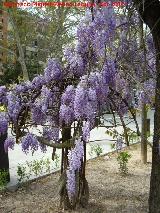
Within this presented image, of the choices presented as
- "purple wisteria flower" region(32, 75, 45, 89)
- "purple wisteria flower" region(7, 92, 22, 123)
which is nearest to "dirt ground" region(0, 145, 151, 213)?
"purple wisteria flower" region(7, 92, 22, 123)

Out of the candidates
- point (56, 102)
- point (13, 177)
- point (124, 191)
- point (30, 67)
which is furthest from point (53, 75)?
point (30, 67)

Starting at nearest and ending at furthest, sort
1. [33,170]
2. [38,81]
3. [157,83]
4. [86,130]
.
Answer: [86,130]
[157,83]
[38,81]
[33,170]

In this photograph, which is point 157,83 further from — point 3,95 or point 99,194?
point 99,194

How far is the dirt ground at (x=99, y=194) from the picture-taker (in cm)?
613

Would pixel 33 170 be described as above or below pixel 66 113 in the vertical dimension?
below

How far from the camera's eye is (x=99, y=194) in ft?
22.5

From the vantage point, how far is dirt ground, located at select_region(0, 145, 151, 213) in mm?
6129

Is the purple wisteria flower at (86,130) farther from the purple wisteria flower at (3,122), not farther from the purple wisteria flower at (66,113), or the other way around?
the purple wisteria flower at (3,122)

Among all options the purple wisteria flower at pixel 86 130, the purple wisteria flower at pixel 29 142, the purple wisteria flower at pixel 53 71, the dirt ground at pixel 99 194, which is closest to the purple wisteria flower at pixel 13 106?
the purple wisteria flower at pixel 29 142

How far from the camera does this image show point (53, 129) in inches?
223

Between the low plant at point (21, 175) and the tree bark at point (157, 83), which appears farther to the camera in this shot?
the low plant at point (21, 175)

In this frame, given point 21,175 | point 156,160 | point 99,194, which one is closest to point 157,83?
point 156,160

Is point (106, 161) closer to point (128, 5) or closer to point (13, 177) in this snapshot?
point (13, 177)

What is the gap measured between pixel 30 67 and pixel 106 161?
25.4 metres
